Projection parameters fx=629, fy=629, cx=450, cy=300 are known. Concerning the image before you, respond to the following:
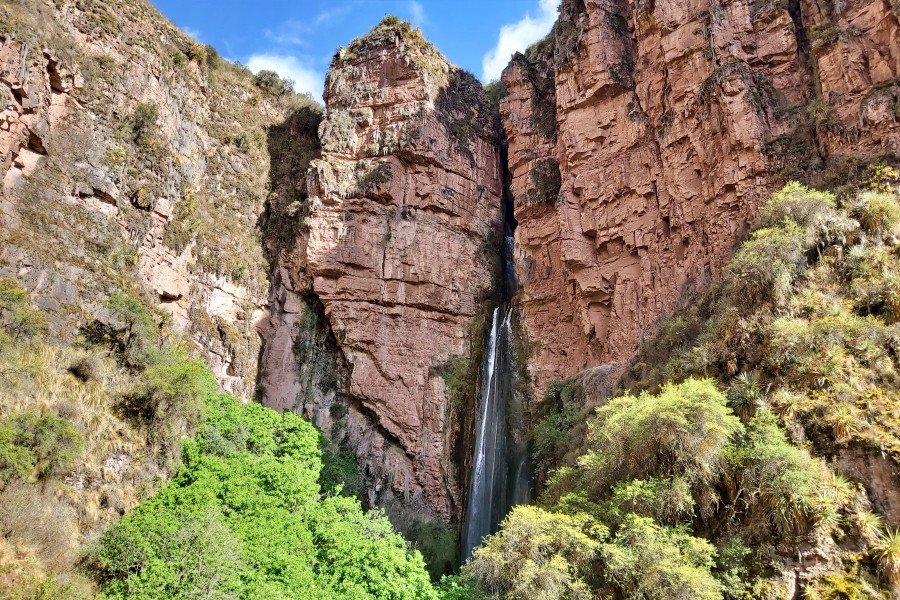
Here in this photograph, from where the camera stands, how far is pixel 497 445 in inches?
1104

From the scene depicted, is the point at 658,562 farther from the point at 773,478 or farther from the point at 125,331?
the point at 125,331

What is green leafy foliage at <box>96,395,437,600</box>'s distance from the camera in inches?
570

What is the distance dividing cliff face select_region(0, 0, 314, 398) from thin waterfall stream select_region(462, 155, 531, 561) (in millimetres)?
10589

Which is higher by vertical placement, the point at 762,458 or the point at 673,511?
the point at 762,458

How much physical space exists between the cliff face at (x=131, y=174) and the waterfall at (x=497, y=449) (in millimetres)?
10584

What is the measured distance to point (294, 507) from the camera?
18.6 m

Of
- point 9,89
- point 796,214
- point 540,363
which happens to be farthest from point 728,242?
point 9,89

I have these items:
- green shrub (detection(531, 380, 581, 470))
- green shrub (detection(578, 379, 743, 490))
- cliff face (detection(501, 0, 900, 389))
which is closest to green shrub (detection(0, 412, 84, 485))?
green shrub (detection(578, 379, 743, 490))

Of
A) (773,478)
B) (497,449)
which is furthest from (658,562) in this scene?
(497,449)

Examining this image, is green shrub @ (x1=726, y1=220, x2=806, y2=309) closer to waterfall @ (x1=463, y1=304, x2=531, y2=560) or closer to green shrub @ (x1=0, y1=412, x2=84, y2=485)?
waterfall @ (x1=463, y1=304, x2=531, y2=560)

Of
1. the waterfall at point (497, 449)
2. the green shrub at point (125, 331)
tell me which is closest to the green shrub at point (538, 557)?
the waterfall at point (497, 449)

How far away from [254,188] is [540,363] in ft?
54.0

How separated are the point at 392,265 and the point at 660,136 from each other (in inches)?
519

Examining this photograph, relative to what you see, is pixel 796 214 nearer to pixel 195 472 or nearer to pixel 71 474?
pixel 195 472
